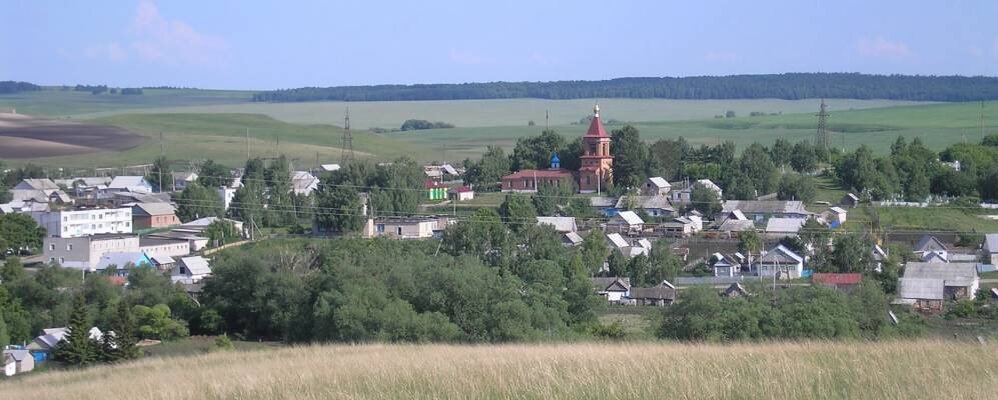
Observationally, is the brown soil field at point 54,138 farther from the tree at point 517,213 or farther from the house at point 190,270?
the house at point 190,270

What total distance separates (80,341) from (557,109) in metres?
119

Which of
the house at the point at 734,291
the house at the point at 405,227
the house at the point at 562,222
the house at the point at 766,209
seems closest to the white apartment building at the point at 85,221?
the house at the point at 405,227

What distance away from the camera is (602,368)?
750 cm

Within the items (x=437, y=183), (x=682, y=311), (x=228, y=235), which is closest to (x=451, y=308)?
(x=682, y=311)

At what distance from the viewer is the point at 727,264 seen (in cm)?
2606

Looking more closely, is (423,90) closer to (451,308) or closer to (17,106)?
(17,106)

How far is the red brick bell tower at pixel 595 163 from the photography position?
38906 millimetres

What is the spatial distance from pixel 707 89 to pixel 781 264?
130188 mm

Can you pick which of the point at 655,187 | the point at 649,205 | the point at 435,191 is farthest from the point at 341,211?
the point at 655,187

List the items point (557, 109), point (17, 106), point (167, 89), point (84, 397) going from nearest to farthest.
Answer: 1. point (84, 397)
2. point (17, 106)
3. point (557, 109)
4. point (167, 89)

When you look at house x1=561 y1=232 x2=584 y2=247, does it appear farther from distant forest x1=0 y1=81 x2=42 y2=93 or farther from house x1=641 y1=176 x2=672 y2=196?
distant forest x1=0 y1=81 x2=42 y2=93

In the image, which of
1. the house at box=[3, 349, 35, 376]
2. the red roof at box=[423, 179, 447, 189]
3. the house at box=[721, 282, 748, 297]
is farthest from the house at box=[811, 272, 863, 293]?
→ the red roof at box=[423, 179, 447, 189]

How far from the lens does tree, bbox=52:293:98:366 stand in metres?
16.7

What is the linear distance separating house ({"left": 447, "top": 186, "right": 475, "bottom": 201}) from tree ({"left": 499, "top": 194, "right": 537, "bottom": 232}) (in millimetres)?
6584
